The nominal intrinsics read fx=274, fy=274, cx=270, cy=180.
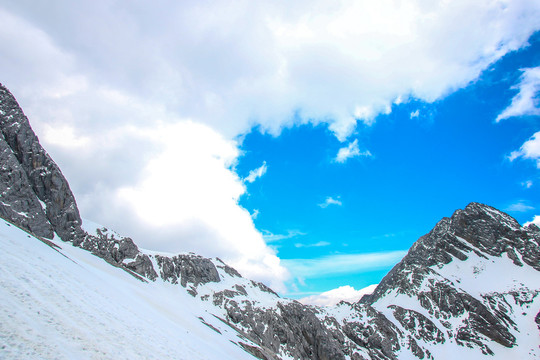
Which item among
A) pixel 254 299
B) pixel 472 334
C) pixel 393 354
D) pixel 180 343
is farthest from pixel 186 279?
pixel 472 334

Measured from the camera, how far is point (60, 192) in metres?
86.5

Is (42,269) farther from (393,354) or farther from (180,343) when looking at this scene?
(393,354)

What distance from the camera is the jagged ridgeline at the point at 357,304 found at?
8144 centimetres

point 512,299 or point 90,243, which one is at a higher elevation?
point 512,299

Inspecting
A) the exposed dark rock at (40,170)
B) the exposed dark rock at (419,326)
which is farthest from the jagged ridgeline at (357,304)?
the exposed dark rock at (419,326)

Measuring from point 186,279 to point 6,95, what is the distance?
87.3m

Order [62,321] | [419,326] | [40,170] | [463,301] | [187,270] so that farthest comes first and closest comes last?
[463,301]
[419,326]
[187,270]
[40,170]
[62,321]

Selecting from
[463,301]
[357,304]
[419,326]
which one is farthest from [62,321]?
[463,301]

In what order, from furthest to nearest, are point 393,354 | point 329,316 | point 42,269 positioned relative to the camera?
point 329,316
point 393,354
point 42,269

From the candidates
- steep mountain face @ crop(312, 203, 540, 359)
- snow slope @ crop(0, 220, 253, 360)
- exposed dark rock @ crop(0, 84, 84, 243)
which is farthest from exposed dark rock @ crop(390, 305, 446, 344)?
exposed dark rock @ crop(0, 84, 84, 243)

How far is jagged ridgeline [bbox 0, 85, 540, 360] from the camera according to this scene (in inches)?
3206

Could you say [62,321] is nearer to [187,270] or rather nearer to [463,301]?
[187,270]

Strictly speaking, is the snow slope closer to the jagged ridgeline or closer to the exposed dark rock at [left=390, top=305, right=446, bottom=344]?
the jagged ridgeline

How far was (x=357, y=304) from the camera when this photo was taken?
124m
